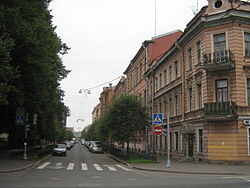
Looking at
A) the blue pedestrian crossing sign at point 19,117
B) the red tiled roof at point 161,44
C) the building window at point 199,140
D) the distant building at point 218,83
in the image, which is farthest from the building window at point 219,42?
the red tiled roof at point 161,44

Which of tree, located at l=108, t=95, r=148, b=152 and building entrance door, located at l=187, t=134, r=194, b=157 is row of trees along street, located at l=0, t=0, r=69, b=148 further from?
building entrance door, located at l=187, t=134, r=194, b=157

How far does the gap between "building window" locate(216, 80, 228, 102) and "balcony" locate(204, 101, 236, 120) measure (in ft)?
3.01

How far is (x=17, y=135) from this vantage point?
135 feet

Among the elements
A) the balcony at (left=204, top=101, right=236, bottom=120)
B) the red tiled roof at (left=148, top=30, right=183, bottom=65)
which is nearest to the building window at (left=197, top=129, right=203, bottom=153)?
the balcony at (left=204, top=101, right=236, bottom=120)

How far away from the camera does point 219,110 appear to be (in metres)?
23.6

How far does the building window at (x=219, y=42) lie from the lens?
24.9m

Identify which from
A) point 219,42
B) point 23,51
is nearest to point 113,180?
point 23,51

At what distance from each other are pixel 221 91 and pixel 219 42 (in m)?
3.99

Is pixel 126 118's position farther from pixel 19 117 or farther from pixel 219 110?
pixel 19 117

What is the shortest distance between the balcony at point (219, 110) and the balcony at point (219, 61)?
8.95 ft

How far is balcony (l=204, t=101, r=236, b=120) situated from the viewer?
2320cm

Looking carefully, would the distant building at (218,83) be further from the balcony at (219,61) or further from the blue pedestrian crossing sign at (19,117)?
the blue pedestrian crossing sign at (19,117)

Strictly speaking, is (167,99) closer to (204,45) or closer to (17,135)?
(204,45)

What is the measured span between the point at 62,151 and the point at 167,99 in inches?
572
